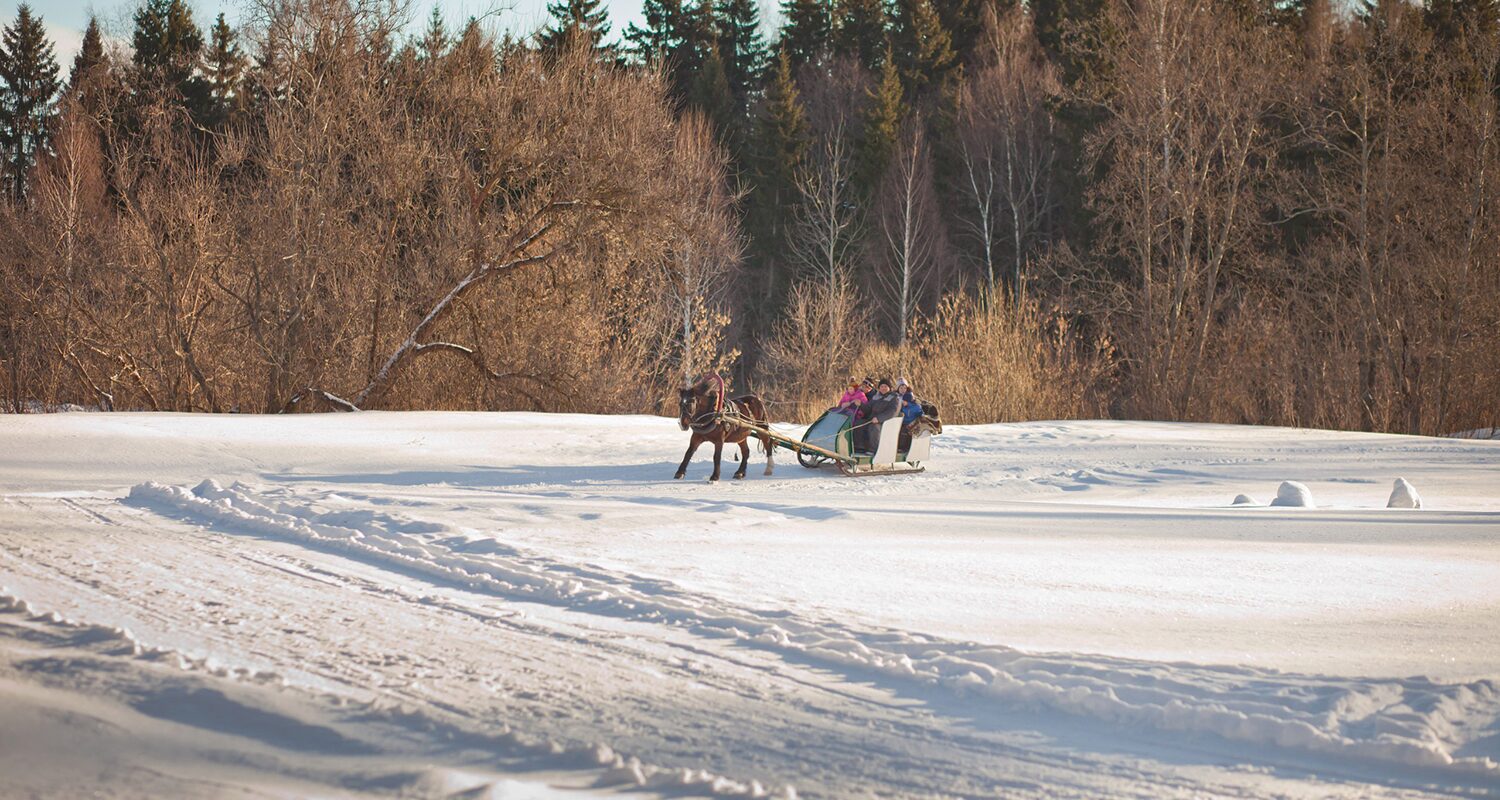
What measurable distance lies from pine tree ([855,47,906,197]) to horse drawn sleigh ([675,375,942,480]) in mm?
35520

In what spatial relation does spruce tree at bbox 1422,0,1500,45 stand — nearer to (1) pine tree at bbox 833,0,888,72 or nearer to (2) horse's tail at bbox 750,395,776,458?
(2) horse's tail at bbox 750,395,776,458

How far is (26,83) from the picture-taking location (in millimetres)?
50062

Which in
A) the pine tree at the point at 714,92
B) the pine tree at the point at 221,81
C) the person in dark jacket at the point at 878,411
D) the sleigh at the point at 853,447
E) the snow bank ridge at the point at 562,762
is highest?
the pine tree at the point at 714,92

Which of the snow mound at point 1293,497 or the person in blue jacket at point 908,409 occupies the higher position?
the person in blue jacket at point 908,409

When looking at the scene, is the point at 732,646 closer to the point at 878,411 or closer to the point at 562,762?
the point at 562,762

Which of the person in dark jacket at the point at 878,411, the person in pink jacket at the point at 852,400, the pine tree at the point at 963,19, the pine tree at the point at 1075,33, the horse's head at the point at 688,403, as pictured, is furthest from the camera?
the pine tree at the point at 963,19

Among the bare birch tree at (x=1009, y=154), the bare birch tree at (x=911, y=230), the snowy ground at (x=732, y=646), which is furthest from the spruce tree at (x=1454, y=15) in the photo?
the snowy ground at (x=732, y=646)

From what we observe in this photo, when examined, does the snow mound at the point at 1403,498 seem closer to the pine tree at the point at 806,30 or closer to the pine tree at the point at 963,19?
the pine tree at the point at 963,19

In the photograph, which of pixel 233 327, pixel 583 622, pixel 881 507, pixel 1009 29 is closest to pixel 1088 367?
pixel 881 507

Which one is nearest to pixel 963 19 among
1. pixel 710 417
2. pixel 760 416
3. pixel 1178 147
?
pixel 1178 147

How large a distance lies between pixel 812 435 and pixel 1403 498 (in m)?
7.28

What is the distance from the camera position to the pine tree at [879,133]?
168ft

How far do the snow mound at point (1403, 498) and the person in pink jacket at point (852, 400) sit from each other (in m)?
6.57

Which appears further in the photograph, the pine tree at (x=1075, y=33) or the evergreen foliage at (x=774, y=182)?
the evergreen foliage at (x=774, y=182)
